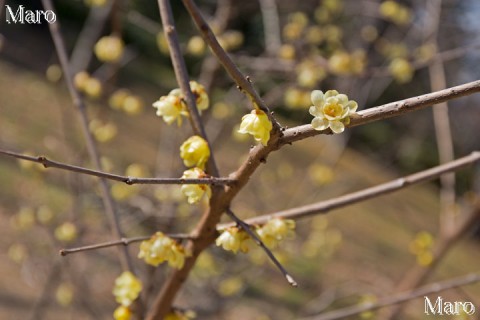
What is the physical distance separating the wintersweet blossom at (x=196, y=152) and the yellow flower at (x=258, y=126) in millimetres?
143

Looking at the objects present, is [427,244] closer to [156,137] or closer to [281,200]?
[281,200]

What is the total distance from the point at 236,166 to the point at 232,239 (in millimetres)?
3156

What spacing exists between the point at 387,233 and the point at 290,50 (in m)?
4.88

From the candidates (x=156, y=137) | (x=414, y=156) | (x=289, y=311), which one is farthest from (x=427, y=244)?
(x=414, y=156)

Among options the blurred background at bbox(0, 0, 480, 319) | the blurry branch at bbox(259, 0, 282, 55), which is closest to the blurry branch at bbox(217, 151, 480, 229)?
the blurred background at bbox(0, 0, 480, 319)

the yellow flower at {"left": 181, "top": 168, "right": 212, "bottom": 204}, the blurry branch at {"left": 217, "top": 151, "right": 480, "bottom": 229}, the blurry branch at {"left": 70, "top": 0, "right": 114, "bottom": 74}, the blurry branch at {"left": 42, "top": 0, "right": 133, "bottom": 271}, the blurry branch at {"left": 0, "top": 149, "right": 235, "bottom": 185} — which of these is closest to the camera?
the blurry branch at {"left": 0, "top": 149, "right": 235, "bottom": 185}

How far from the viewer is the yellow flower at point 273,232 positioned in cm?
81

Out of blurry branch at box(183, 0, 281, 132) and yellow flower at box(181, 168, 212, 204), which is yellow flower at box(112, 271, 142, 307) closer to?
yellow flower at box(181, 168, 212, 204)

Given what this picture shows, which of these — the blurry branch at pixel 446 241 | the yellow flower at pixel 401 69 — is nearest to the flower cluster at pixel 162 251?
the blurry branch at pixel 446 241

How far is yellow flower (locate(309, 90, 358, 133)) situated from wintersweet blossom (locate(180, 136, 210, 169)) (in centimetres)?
20

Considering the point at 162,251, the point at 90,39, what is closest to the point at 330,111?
the point at 162,251

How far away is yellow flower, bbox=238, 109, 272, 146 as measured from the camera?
65 centimetres

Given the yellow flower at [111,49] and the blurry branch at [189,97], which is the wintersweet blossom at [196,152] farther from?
the yellow flower at [111,49]

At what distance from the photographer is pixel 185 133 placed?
6.96 feet
